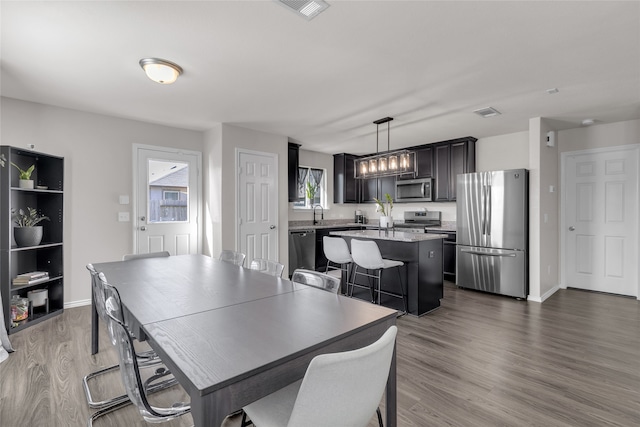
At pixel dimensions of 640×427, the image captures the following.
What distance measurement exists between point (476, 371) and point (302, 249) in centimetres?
373

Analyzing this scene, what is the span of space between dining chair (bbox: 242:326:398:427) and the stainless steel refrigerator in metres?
4.09


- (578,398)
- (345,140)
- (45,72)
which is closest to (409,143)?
(345,140)

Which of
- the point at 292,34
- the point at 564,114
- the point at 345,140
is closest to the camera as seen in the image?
the point at 292,34

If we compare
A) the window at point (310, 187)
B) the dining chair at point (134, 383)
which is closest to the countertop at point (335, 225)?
the window at point (310, 187)

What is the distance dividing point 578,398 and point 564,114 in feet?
11.6

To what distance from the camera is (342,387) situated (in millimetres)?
910

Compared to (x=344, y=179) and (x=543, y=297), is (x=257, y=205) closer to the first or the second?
(x=344, y=179)

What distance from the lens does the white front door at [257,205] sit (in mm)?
4742

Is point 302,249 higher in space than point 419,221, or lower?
lower

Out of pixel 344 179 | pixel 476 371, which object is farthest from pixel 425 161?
pixel 476 371

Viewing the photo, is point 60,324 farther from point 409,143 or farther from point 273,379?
point 409,143

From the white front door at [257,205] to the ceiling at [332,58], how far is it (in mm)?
881

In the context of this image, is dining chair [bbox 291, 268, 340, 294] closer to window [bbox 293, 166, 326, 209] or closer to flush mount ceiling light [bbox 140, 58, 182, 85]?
flush mount ceiling light [bbox 140, 58, 182, 85]

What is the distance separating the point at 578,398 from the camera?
2002 millimetres
